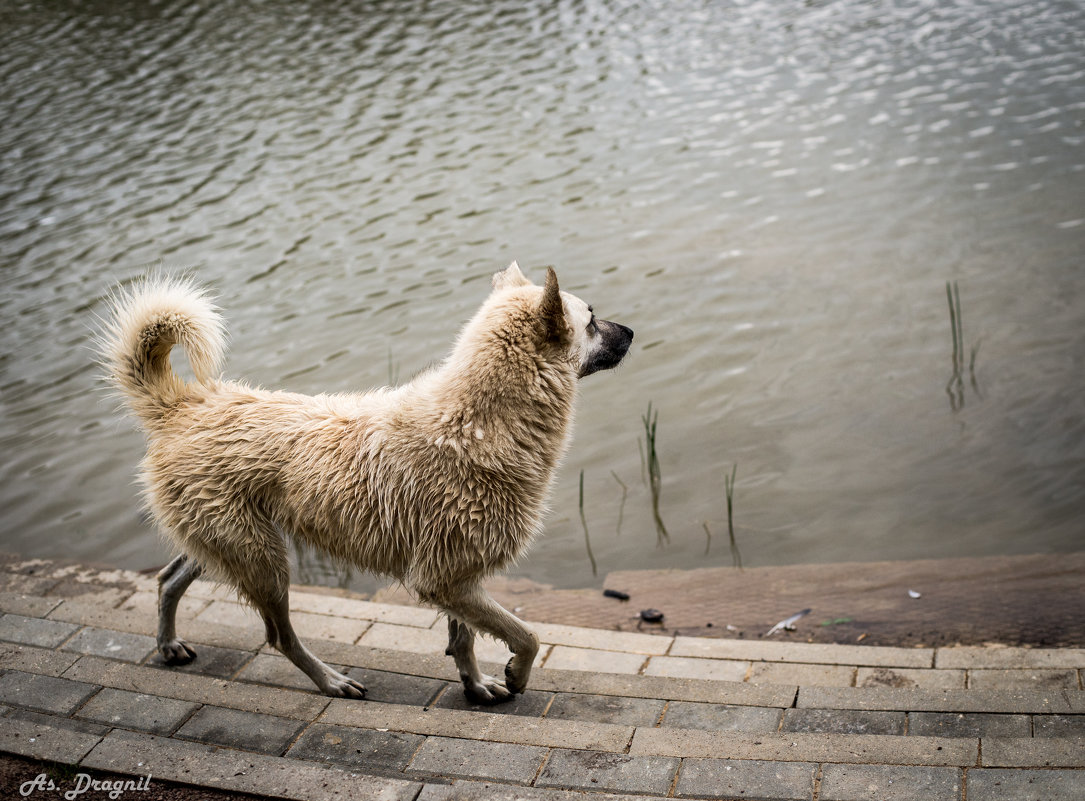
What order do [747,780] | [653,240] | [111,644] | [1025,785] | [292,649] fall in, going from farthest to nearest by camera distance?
[653,240]
[111,644]
[292,649]
[747,780]
[1025,785]

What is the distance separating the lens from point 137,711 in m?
3.89

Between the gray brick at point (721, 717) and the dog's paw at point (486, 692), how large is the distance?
2.47 feet

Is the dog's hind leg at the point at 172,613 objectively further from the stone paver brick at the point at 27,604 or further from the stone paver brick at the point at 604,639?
the stone paver brick at the point at 604,639

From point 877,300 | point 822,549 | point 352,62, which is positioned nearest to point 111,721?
point 822,549

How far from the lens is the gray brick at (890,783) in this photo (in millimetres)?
2994

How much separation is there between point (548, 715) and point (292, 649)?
46.0 inches

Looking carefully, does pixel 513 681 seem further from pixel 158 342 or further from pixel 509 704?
pixel 158 342

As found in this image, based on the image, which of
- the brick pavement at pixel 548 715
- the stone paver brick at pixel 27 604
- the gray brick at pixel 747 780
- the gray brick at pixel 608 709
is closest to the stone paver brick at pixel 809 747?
the brick pavement at pixel 548 715

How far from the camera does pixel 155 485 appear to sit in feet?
13.7

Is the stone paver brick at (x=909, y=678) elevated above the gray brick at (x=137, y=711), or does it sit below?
below

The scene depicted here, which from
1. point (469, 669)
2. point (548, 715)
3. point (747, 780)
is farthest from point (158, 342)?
point (747, 780)

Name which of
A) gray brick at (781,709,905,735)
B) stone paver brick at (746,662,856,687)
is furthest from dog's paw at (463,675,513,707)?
gray brick at (781,709,905,735)

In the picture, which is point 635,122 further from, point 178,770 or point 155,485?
point 178,770

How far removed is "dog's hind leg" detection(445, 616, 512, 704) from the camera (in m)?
4.27
